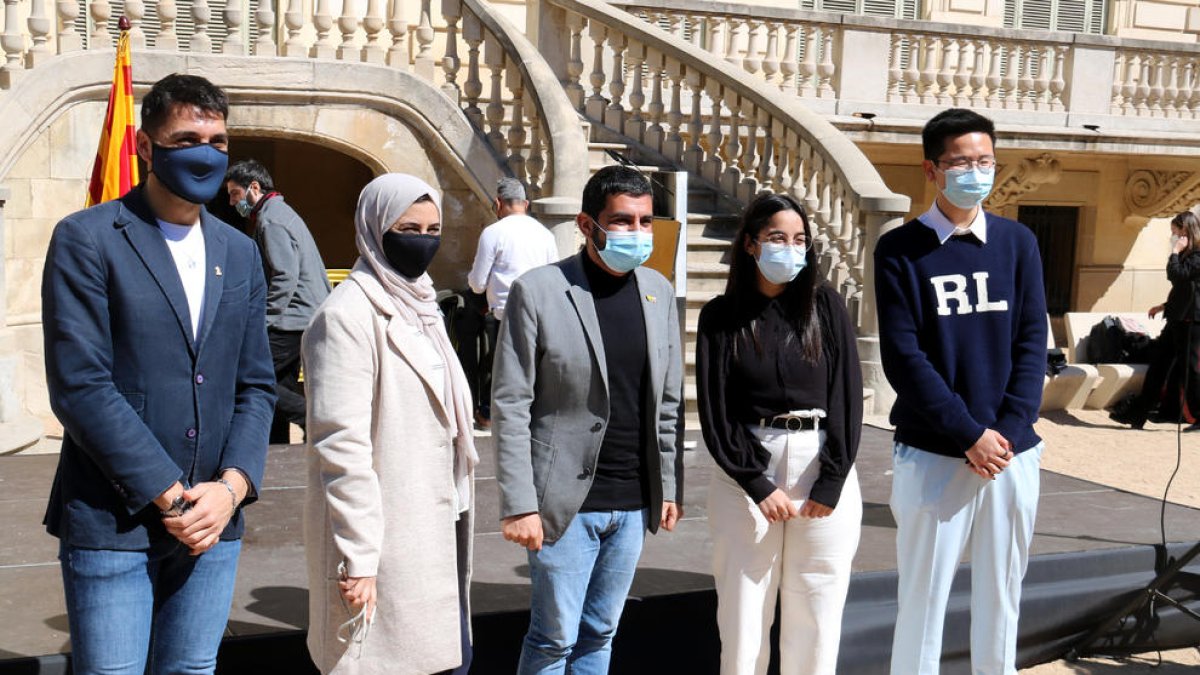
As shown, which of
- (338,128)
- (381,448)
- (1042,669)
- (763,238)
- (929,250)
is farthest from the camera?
(338,128)

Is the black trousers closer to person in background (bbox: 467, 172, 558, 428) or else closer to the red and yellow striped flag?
the red and yellow striped flag

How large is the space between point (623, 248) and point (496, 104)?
6897mm

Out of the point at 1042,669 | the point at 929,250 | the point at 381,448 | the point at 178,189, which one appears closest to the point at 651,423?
the point at 381,448

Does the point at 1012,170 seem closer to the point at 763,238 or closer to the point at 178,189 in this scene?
the point at 763,238

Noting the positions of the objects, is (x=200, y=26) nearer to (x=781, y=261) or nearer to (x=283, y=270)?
(x=283, y=270)

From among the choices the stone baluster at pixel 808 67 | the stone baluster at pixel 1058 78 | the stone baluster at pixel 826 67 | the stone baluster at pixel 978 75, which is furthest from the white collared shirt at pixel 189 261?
the stone baluster at pixel 1058 78

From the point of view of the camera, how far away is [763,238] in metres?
3.97

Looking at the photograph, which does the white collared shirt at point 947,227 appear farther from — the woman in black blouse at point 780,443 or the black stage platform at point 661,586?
the black stage platform at point 661,586

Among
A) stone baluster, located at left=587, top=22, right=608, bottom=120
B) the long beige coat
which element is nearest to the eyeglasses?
the long beige coat

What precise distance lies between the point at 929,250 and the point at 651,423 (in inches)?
44.4

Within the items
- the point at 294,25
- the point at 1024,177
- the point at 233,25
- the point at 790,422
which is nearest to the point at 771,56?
the point at 1024,177

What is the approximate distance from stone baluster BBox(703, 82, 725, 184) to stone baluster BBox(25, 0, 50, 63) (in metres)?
5.08

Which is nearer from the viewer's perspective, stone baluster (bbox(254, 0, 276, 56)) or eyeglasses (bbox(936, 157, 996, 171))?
eyeglasses (bbox(936, 157, 996, 171))

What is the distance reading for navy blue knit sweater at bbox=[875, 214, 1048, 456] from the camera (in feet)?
13.8
